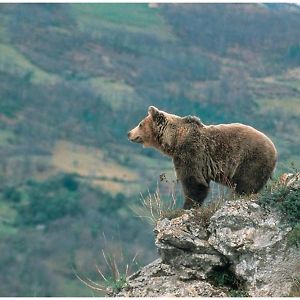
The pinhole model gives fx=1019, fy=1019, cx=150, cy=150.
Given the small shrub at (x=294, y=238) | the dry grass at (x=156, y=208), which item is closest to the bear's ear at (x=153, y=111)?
the dry grass at (x=156, y=208)

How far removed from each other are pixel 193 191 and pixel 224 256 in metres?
2.28

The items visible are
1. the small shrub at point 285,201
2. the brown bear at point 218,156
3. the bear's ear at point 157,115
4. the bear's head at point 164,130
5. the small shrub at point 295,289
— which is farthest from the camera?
the bear's ear at point 157,115

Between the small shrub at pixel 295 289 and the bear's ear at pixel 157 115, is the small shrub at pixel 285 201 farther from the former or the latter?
the bear's ear at pixel 157 115

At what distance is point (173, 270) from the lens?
681 inches

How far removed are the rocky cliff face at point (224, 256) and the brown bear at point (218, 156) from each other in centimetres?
115

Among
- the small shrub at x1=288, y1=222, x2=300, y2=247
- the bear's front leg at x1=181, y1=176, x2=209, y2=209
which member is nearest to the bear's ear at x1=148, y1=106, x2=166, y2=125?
the bear's front leg at x1=181, y1=176, x2=209, y2=209

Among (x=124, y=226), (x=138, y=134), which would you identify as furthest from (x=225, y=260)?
(x=124, y=226)

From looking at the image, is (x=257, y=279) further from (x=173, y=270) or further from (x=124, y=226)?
(x=124, y=226)

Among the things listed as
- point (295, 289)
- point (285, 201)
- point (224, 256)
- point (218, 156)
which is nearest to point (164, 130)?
point (218, 156)

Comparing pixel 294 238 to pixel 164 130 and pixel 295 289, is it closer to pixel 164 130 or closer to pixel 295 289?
pixel 295 289

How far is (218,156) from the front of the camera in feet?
62.2

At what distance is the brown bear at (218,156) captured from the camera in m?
18.6

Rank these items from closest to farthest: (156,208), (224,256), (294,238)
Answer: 1. (294,238)
2. (224,256)
3. (156,208)

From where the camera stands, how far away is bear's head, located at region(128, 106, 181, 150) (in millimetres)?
20234
